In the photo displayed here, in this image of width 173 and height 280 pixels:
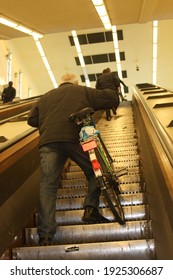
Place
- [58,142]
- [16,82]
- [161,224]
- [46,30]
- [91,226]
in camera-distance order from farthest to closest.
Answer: [16,82]
[46,30]
[58,142]
[91,226]
[161,224]

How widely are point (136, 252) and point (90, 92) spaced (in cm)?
150

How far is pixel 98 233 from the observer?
3018 millimetres

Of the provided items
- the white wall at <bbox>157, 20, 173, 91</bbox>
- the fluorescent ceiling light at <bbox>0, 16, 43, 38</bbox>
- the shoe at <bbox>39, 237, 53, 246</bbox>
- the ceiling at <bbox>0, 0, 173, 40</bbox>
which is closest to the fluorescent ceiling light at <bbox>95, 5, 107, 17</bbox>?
the ceiling at <bbox>0, 0, 173, 40</bbox>

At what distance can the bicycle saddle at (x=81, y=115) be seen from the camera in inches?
122

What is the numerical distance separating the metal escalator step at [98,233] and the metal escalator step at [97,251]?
0.26 meters

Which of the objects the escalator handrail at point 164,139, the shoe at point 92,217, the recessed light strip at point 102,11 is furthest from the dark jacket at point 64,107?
→ the recessed light strip at point 102,11

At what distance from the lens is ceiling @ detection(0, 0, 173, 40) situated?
23.7 ft

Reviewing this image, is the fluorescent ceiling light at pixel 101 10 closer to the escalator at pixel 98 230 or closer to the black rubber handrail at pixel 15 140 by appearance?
the escalator at pixel 98 230

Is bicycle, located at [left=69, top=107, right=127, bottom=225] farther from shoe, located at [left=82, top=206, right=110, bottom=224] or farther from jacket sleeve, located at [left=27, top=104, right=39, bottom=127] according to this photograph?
jacket sleeve, located at [left=27, top=104, right=39, bottom=127]

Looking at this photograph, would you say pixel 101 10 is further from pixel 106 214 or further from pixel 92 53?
pixel 92 53
